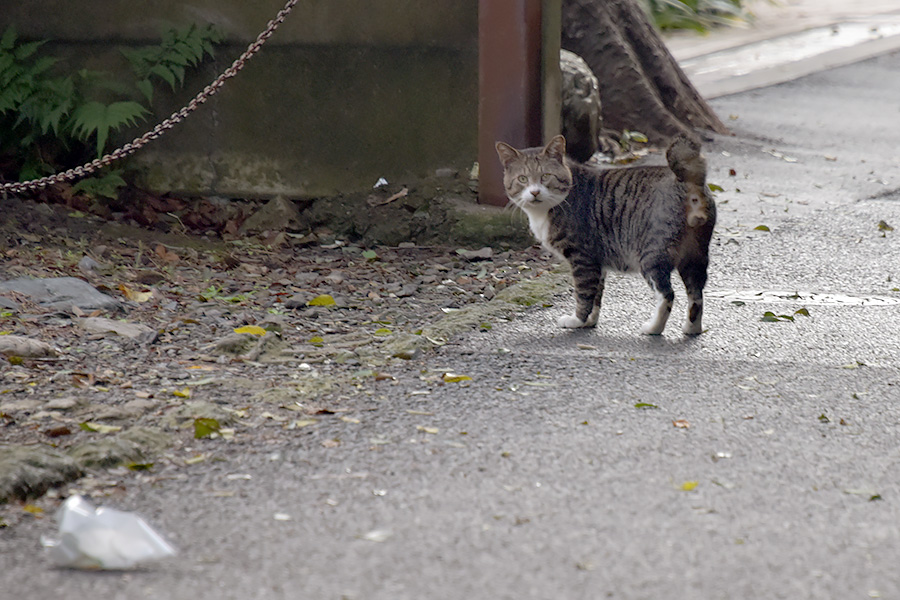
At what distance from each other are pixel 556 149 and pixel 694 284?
936mm

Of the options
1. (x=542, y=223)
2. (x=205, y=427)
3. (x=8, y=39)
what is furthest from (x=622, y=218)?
(x=8, y=39)

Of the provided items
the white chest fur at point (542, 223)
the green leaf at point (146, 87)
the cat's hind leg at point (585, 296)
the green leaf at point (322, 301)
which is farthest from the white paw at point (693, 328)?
the green leaf at point (146, 87)

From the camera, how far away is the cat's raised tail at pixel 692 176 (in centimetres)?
467

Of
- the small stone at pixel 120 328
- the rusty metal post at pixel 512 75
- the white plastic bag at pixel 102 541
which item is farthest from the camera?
the rusty metal post at pixel 512 75

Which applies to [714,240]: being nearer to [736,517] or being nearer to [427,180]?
[427,180]

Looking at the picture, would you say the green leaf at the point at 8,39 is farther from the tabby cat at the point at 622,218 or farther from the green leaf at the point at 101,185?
the tabby cat at the point at 622,218

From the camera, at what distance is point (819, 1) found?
Answer: 21172mm

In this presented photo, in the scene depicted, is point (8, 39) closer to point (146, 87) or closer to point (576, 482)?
point (146, 87)

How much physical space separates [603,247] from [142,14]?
140 inches

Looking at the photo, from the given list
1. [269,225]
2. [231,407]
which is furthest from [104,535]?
[269,225]

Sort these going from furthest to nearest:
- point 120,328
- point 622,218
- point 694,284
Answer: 1. point 622,218
2. point 694,284
3. point 120,328

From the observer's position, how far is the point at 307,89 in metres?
6.84

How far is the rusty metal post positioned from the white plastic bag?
4113 mm

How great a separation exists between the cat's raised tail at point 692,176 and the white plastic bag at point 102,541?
2.83 m
